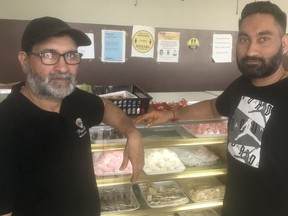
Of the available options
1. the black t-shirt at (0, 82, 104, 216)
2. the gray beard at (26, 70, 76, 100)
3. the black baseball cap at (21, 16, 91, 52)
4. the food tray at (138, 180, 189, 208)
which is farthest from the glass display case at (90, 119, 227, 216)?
the black baseball cap at (21, 16, 91, 52)

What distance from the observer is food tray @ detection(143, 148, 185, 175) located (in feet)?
7.96

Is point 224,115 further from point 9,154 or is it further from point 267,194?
point 9,154

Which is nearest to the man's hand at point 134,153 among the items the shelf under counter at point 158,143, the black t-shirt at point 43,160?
the black t-shirt at point 43,160

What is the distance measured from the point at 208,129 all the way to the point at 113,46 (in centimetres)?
124

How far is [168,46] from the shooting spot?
9.77 feet

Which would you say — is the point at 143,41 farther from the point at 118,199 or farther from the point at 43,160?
the point at 43,160

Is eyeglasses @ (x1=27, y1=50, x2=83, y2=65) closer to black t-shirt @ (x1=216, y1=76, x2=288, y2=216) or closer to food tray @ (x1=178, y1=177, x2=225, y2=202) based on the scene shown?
black t-shirt @ (x1=216, y1=76, x2=288, y2=216)

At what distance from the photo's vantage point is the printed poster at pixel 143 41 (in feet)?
9.38

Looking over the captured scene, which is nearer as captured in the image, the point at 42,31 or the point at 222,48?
the point at 42,31

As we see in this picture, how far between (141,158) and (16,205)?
2.50 ft

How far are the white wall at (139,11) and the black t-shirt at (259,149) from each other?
4.12ft

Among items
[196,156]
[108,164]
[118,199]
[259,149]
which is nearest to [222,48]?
[196,156]

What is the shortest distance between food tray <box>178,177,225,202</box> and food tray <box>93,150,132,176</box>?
2.46 feet

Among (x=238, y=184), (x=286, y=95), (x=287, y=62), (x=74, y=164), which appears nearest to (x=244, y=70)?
(x=286, y=95)
